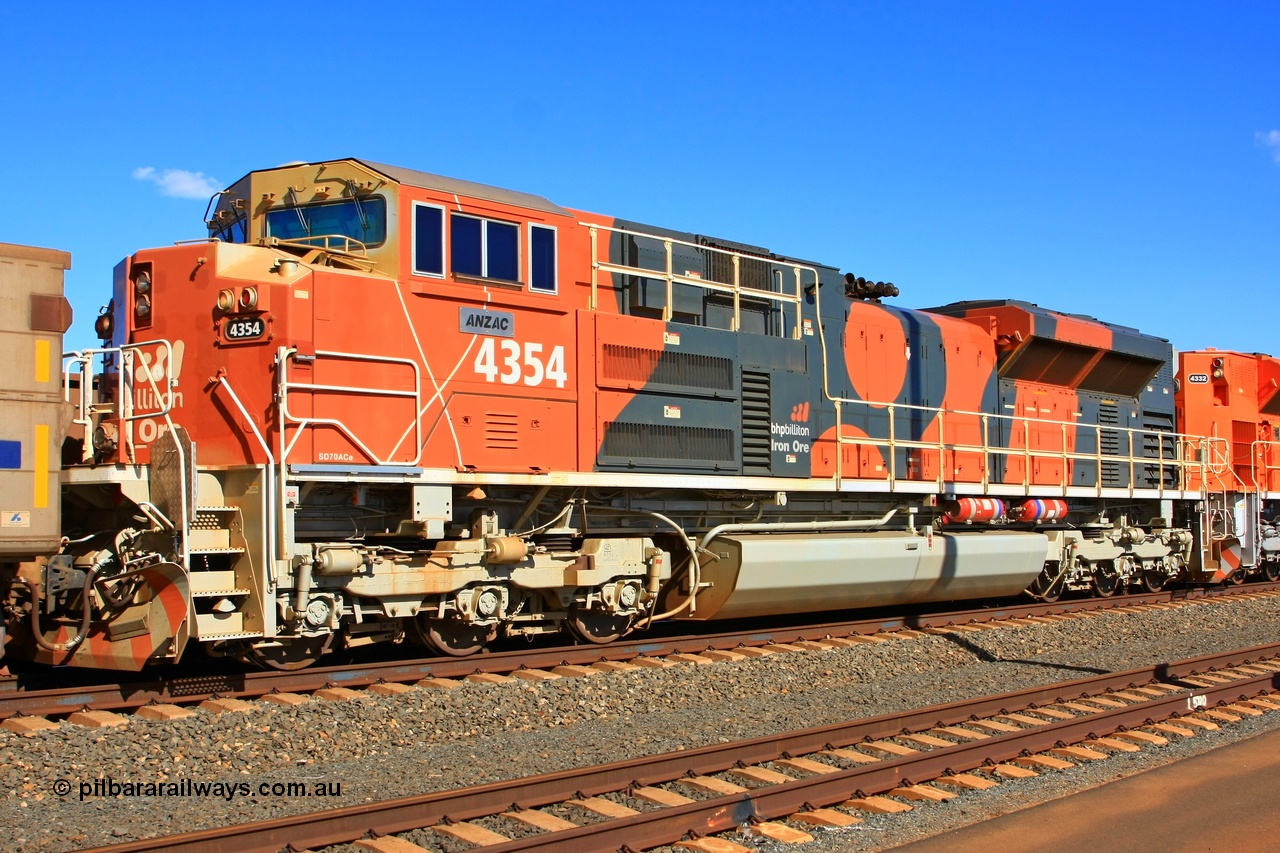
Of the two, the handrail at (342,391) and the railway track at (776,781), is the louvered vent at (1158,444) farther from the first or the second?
the handrail at (342,391)

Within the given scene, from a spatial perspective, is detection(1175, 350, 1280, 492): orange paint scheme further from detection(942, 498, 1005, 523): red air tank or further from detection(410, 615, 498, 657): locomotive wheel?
detection(410, 615, 498, 657): locomotive wheel

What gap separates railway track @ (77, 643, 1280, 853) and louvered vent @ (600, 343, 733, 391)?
416 centimetres

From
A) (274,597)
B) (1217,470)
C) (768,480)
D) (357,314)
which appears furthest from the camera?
(1217,470)

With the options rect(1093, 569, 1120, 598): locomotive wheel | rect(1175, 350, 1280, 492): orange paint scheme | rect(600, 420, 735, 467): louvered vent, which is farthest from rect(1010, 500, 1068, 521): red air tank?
rect(1175, 350, 1280, 492): orange paint scheme

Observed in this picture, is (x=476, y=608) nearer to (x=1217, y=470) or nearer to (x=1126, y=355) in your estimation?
(x=1126, y=355)

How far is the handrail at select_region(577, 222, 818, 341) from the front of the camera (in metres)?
10.8

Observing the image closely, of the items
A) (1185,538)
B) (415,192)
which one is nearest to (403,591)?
(415,192)

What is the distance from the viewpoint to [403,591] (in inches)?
364

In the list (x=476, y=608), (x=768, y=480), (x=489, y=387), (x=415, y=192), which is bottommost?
(x=476, y=608)

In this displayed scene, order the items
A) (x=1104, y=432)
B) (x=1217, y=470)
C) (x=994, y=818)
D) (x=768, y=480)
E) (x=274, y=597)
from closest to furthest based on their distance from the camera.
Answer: (x=994, y=818) < (x=274, y=597) < (x=768, y=480) < (x=1104, y=432) < (x=1217, y=470)

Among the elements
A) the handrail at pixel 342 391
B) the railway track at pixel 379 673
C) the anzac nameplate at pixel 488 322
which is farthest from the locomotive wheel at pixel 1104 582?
the handrail at pixel 342 391

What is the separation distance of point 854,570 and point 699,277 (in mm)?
3670

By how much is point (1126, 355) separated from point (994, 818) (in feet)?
44.9

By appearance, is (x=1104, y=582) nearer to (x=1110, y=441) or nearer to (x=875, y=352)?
(x=1110, y=441)
